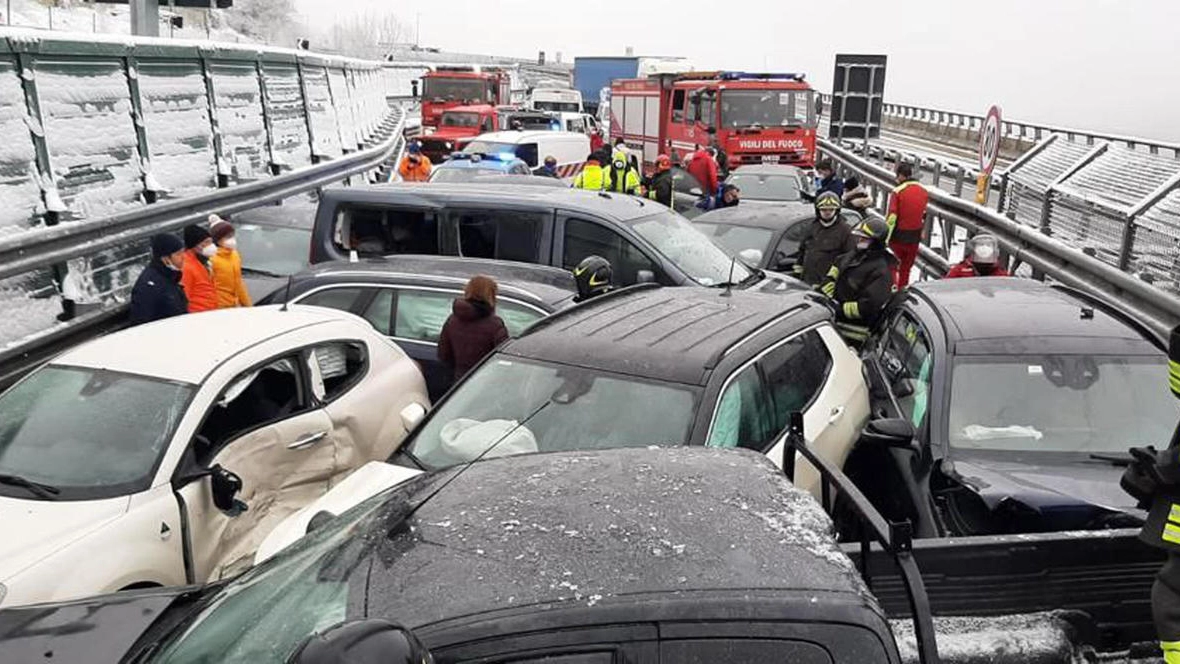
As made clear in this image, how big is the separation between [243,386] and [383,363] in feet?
3.86

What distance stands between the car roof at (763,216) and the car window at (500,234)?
3311 millimetres

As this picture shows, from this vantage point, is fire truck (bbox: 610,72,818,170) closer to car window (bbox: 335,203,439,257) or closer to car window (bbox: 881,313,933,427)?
car window (bbox: 335,203,439,257)

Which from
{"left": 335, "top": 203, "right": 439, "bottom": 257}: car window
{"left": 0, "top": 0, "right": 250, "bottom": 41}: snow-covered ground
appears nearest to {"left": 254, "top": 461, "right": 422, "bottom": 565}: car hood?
{"left": 335, "top": 203, "right": 439, "bottom": 257}: car window

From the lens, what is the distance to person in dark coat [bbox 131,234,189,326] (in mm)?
7211

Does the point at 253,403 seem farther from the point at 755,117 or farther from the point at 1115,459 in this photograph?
the point at 755,117

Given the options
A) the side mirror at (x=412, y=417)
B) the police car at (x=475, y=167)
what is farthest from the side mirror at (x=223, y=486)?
the police car at (x=475, y=167)

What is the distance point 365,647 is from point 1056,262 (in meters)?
9.56

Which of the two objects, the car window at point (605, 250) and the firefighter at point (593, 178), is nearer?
the car window at point (605, 250)

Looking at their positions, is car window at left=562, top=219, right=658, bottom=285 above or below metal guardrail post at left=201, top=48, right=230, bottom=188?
below

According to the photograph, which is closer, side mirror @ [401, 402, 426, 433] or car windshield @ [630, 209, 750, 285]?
side mirror @ [401, 402, 426, 433]

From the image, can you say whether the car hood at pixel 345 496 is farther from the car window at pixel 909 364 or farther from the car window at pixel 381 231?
the car window at pixel 381 231

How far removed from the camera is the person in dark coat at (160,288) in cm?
721

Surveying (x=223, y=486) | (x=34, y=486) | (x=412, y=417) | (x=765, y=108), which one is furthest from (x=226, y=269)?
(x=765, y=108)

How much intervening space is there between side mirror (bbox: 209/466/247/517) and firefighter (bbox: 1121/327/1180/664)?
3741 millimetres
